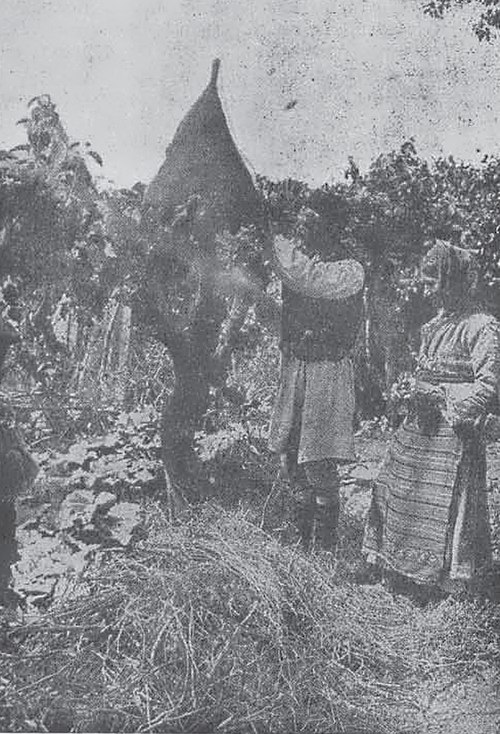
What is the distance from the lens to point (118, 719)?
271 cm

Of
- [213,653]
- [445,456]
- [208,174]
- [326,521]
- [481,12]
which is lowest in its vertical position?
[213,653]

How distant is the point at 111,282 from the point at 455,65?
167 centimetres

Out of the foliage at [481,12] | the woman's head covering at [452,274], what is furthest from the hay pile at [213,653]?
the foliage at [481,12]

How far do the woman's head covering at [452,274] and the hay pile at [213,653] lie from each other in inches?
47.7

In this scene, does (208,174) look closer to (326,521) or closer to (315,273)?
(315,273)

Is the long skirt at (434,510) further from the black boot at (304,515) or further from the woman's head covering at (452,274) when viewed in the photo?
the woman's head covering at (452,274)

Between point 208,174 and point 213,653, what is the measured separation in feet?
6.01

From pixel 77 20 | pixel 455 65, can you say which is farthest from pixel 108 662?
pixel 455 65

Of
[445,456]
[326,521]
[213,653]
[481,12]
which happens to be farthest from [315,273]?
[213,653]

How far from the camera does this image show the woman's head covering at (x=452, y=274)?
10.1 feet

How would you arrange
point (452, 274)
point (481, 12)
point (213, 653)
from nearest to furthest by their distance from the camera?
1. point (213, 653)
2. point (452, 274)
3. point (481, 12)

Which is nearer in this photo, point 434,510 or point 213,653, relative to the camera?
point 213,653

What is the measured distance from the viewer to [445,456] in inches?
122

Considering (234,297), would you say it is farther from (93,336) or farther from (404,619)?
(404,619)
